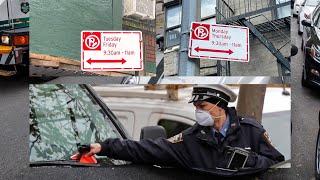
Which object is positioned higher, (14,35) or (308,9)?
(308,9)

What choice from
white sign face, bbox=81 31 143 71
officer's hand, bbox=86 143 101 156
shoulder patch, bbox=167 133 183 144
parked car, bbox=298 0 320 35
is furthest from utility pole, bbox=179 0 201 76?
parked car, bbox=298 0 320 35

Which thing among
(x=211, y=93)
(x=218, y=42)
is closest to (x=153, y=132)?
(x=211, y=93)

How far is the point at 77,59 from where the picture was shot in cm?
418

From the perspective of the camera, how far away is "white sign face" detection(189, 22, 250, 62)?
13.7 ft

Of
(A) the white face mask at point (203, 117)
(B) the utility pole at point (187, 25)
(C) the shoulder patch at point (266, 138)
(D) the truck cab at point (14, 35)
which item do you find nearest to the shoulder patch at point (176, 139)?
(A) the white face mask at point (203, 117)

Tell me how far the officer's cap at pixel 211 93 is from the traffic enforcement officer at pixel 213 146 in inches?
0.6

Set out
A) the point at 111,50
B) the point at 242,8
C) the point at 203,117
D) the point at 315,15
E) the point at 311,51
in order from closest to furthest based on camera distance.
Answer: the point at 242,8, the point at 111,50, the point at 203,117, the point at 311,51, the point at 315,15

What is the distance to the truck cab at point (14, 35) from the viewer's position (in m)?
4.30

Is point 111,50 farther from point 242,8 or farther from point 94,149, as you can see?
point 242,8

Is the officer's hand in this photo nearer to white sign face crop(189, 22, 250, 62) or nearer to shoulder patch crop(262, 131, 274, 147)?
white sign face crop(189, 22, 250, 62)

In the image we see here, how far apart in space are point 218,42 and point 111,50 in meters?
0.80

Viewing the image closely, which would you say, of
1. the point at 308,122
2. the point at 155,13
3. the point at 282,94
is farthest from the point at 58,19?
the point at 308,122

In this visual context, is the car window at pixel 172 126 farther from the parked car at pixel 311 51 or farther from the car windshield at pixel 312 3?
the car windshield at pixel 312 3

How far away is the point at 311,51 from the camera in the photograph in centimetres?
556
